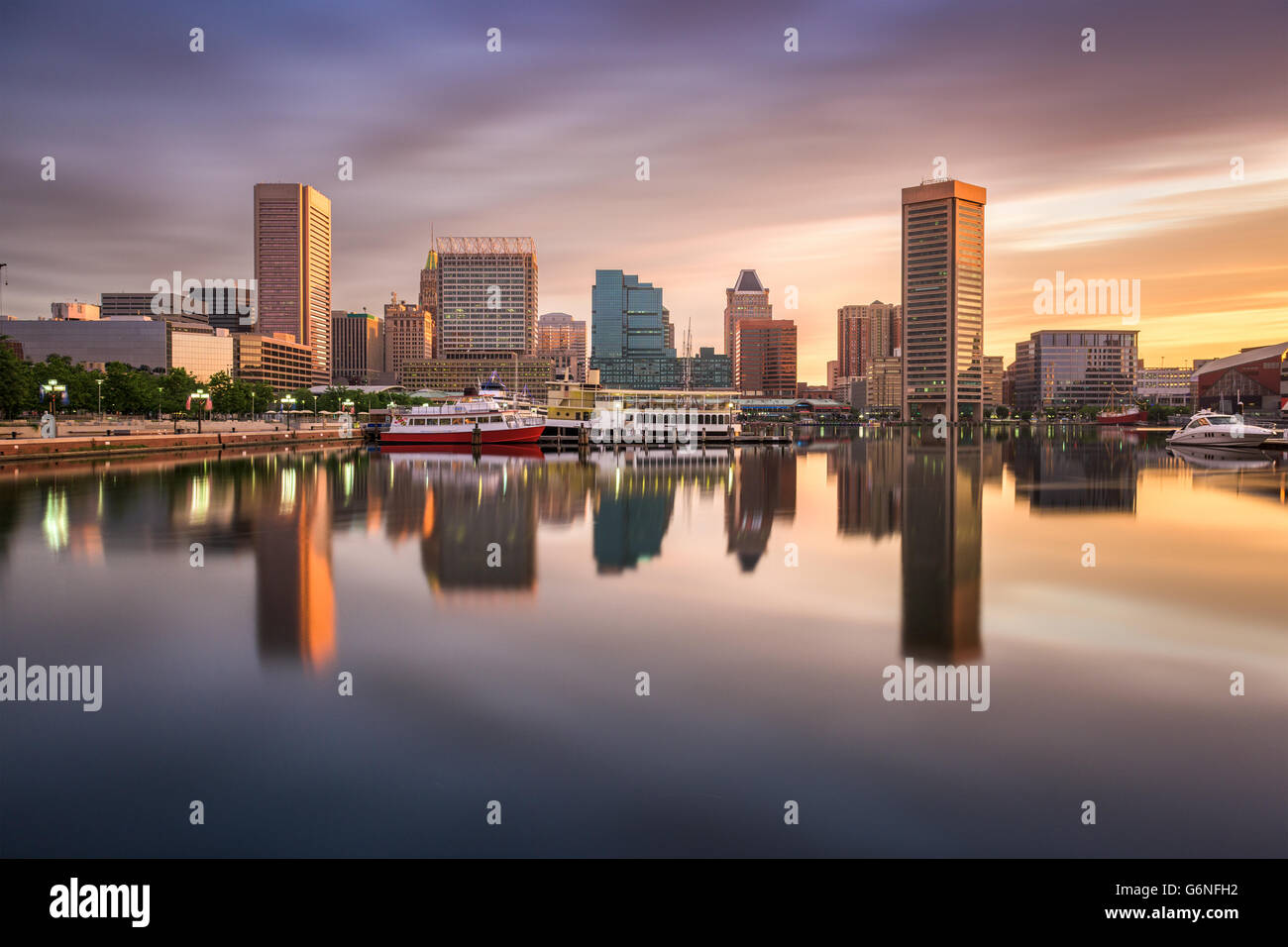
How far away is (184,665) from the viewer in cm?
1301

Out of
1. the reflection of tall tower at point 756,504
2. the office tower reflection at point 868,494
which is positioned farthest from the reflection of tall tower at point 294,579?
the office tower reflection at point 868,494

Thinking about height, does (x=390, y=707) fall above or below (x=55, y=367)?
below

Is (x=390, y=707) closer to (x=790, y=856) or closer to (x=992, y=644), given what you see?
(x=790, y=856)

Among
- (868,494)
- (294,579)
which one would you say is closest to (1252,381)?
(868,494)

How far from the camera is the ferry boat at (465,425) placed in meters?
89.2

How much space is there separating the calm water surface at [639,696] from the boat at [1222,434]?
7066 cm

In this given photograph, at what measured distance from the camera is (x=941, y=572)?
67.4 feet

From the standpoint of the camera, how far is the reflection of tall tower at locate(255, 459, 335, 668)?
46.5ft

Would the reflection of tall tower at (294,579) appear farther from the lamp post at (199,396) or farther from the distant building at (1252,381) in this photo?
the distant building at (1252,381)

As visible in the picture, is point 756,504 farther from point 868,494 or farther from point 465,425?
point 465,425

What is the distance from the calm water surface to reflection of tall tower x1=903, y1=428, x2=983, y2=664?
0.13m

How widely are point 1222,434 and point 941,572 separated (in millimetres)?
88331
